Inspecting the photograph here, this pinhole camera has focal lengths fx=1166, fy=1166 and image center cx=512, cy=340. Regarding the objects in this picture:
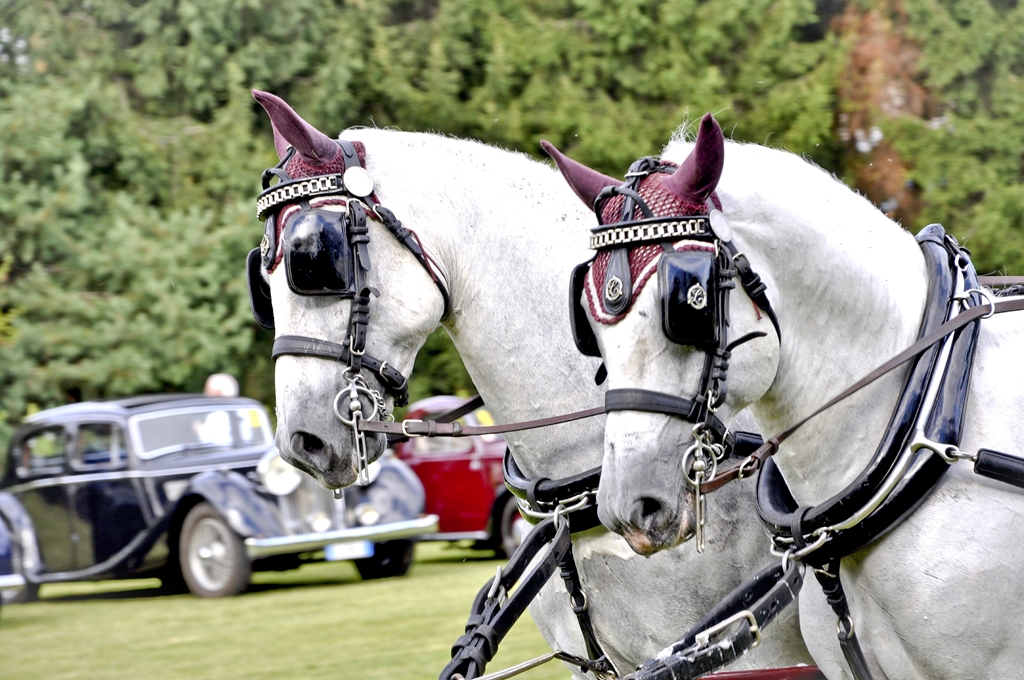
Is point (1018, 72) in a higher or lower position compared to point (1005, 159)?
higher

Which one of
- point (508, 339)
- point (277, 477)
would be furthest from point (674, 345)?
point (277, 477)

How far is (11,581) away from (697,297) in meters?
7.15

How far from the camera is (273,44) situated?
15.6m

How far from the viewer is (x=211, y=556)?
938 cm

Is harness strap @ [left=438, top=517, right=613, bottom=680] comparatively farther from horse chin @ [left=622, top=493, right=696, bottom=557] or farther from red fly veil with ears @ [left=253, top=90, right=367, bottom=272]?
red fly veil with ears @ [left=253, top=90, right=367, bottom=272]

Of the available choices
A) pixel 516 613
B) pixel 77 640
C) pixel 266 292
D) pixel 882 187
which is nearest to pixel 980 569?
pixel 516 613

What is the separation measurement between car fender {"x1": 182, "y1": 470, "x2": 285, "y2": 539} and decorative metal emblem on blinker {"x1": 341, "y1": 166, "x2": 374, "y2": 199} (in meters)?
6.57

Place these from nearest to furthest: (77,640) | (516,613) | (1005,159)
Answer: (516,613) < (77,640) < (1005,159)

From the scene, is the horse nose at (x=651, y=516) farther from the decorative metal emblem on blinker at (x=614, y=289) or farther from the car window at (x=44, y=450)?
the car window at (x=44, y=450)

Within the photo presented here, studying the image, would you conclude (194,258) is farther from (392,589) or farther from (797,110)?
(797,110)

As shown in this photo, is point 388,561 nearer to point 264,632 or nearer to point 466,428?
point 264,632

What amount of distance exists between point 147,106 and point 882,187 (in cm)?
952

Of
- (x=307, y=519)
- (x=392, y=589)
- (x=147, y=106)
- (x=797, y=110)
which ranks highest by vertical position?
(x=147, y=106)

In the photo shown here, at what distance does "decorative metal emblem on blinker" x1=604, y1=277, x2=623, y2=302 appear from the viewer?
221 centimetres
